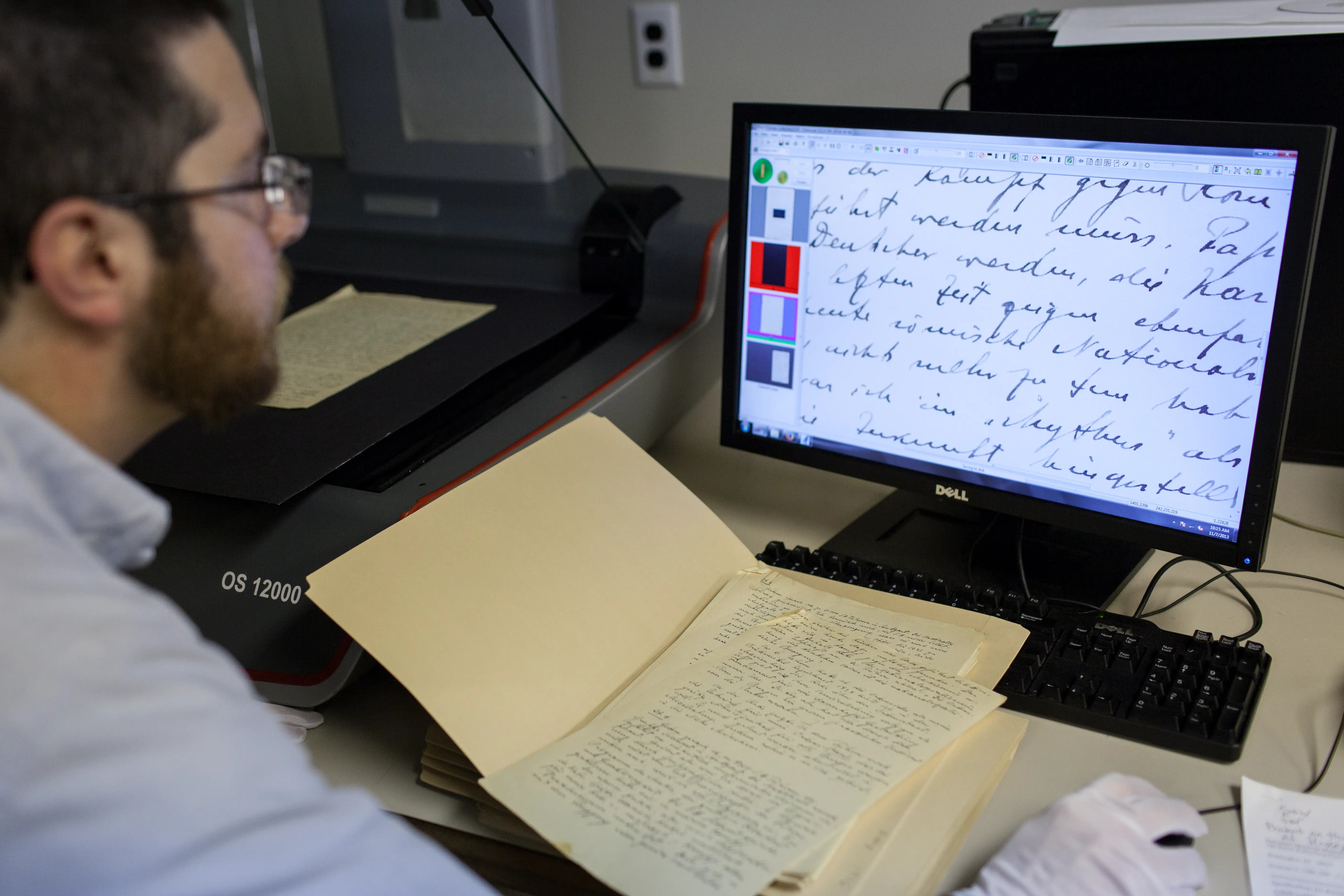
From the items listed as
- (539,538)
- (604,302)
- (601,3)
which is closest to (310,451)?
(539,538)

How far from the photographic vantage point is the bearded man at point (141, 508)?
425mm

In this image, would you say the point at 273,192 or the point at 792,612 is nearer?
the point at 273,192

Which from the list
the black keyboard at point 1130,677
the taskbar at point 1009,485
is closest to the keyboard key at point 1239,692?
the black keyboard at point 1130,677

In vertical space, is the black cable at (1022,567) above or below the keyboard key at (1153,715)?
above

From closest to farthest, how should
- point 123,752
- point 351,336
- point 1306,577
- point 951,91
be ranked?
point 123,752 < point 1306,577 < point 351,336 < point 951,91

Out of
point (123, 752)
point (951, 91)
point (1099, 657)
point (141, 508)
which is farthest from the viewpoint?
point (951, 91)

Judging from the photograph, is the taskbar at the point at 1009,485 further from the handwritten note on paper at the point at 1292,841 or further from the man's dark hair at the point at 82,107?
the man's dark hair at the point at 82,107

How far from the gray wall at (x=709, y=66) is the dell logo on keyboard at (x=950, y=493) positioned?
0.70 meters

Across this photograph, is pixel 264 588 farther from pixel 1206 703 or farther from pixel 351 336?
pixel 1206 703

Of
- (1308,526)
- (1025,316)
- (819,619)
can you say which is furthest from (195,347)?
(1308,526)

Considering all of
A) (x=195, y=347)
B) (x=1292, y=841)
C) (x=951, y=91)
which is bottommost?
(x=1292, y=841)

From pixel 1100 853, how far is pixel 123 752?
494 millimetres

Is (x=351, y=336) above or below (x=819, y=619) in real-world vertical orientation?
above

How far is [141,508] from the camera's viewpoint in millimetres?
535
